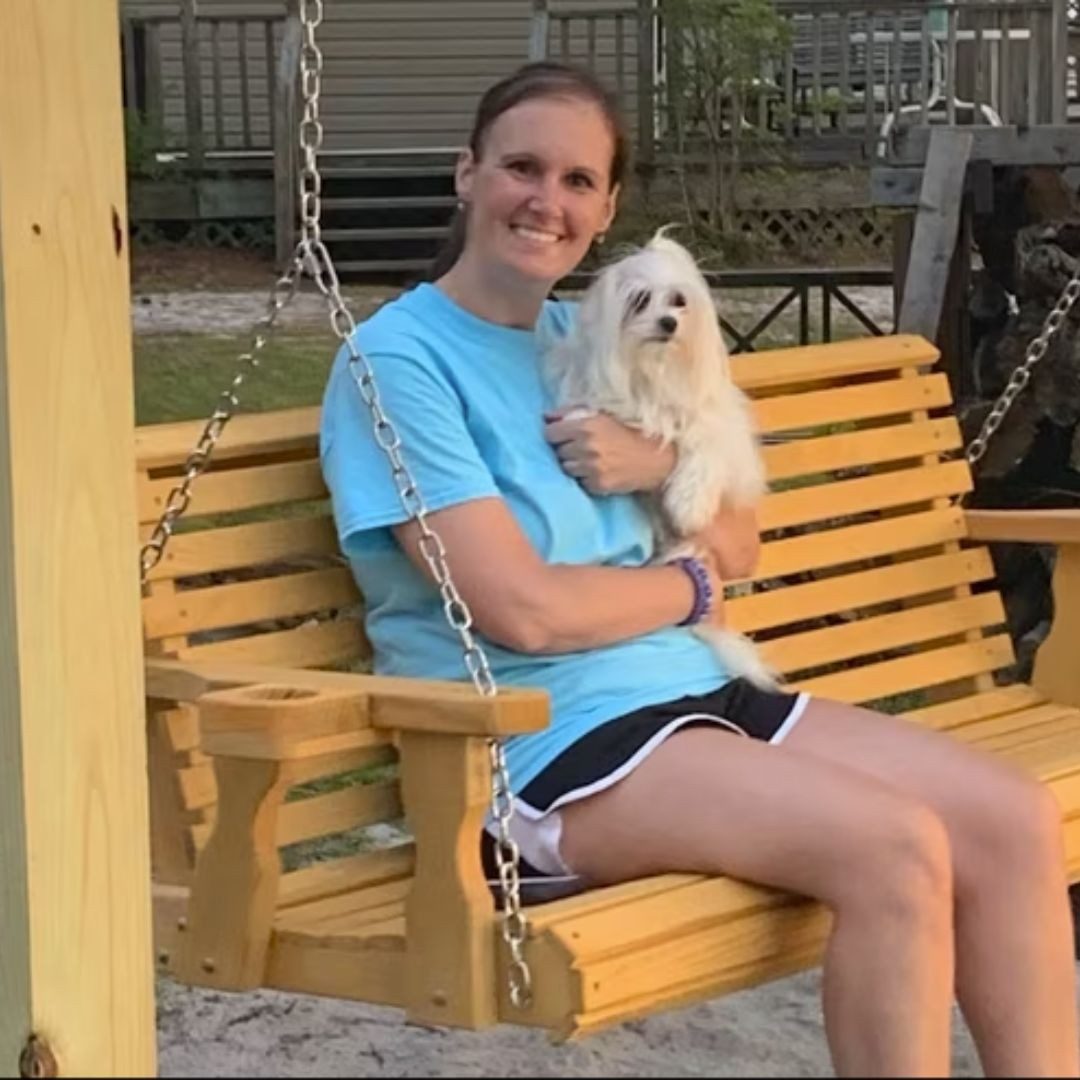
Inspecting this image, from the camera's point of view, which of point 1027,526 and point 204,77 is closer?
point 1027,526

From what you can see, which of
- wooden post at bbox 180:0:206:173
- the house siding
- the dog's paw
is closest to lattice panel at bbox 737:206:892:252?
wooden post at bbox 180:0:206:173

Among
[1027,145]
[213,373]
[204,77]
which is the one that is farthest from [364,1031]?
[204,77]

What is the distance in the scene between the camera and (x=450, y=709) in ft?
8.71

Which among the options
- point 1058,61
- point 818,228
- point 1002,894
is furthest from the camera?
point 818,228

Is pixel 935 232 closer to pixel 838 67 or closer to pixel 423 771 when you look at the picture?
pixel 423 771

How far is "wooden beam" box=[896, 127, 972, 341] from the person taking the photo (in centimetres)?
721

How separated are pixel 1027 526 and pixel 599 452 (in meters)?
1.08

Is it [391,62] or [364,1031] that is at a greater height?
[391,62]

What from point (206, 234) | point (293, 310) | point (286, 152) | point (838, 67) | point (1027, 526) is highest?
point (838, 67)

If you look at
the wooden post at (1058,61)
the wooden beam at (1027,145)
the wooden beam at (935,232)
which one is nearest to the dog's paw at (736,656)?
the wooden beam at (935,232)

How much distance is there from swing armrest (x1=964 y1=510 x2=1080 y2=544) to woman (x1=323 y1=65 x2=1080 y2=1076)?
26.8 inches

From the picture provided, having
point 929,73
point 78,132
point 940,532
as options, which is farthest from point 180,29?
point 78,132

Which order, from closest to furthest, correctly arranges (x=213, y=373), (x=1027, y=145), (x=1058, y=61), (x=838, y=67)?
(x=1027, y=145) < (x=213, y=373) < (x=1058, y=61) < (x=838, y=67)

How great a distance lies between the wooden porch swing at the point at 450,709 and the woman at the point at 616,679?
0.44 ft
